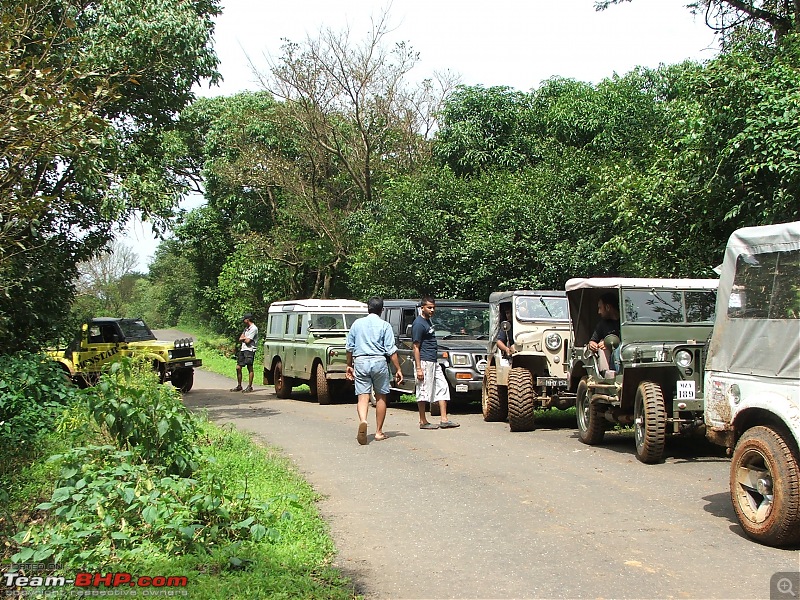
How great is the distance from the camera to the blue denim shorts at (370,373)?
1137cm

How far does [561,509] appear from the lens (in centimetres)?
749

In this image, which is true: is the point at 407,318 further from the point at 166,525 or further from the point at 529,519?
the point at 166,525

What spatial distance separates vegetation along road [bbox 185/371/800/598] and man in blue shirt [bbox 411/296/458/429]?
111 cm

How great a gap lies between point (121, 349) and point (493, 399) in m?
10.5

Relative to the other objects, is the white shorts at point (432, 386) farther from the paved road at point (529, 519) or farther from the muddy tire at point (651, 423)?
the muddy tire at point (651, 423)

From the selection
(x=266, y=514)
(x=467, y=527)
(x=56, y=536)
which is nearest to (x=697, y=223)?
(x=467, y=527)

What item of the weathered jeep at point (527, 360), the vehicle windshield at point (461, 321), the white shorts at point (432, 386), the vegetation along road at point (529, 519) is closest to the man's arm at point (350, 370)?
the vegetation along road at point (529, 519)

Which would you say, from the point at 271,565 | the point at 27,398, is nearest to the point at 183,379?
the point at 27,398

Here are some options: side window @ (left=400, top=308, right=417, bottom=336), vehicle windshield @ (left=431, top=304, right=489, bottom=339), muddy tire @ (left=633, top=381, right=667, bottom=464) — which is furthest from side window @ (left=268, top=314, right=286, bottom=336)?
muddy tire @ (left=633, top=381, right=667, bottom=464)

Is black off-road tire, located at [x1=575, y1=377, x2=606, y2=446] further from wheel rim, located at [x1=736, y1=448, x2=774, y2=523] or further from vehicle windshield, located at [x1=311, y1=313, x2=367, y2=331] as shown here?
vehicle windshield, located at [x1=311, y1=313, x2=367, y2=331]

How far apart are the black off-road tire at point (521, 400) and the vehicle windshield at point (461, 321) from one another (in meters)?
3.93

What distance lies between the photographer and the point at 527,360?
13344 mm

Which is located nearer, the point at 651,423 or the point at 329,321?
the point at 651,423

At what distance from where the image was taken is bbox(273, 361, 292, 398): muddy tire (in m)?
20.9
